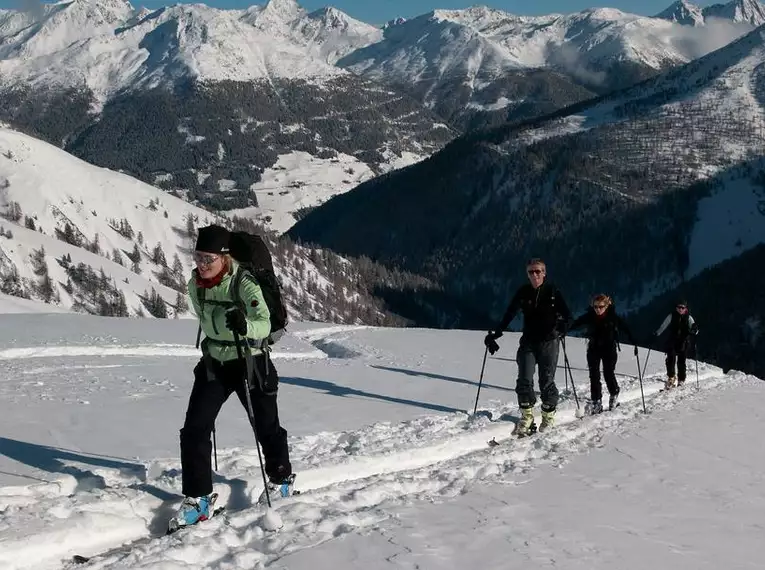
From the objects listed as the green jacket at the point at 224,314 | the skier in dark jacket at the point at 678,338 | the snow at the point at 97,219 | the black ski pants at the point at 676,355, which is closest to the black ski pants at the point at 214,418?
the green jacket at the point at 224,314

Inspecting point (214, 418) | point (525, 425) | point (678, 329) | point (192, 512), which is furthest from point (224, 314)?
point (678, 329)

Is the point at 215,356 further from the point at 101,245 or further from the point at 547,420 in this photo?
the point at 101,245

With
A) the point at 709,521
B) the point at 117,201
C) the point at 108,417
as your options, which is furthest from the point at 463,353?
the point at 117,201

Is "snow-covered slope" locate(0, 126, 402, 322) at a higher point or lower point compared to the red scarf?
higher

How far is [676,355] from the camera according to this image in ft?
71.4

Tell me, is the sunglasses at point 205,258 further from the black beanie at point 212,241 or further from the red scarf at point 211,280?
the red scarf at point 211,280

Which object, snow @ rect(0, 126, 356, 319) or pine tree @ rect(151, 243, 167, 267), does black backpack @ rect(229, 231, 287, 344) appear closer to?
snow @ rect(0, 126, 356, 319)

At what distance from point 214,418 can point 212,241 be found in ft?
5.82

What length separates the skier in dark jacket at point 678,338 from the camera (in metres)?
21.4

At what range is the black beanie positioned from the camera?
7.00m

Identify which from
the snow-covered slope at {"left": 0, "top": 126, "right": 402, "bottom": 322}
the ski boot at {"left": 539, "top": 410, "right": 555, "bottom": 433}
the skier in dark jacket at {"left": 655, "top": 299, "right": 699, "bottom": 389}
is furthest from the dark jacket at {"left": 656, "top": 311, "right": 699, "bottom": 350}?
the snow-covered slope at {"left": 0, "top": 126, "right": 402, "bottom": 322}

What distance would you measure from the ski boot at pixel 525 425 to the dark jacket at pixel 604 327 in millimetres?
3833

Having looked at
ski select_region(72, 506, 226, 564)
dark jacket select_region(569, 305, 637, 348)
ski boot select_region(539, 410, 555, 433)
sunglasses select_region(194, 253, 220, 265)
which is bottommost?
ski boot select_region(539, 410, 555, 433)

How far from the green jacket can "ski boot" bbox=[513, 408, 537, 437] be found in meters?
6.03
